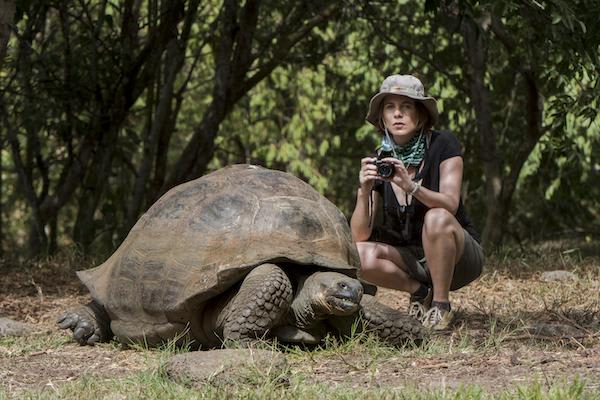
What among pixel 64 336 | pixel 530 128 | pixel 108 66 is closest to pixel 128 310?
pixel 64 336

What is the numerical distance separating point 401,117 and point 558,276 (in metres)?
2.31

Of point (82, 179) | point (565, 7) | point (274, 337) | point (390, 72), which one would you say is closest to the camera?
point (274, 337)

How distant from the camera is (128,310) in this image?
496 centimetres

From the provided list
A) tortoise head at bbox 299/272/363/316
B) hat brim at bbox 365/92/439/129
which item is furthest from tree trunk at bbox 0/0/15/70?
tortoise head at bbox 299/272/363/316

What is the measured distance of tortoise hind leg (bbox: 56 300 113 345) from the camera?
5223 mm

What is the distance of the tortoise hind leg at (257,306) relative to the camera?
4480mm

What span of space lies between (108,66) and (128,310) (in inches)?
195

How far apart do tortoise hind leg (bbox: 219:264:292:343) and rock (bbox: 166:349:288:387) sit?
17.6 inches

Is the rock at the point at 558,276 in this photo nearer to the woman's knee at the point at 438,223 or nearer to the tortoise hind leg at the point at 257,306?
the woman's knee at the point at 438,223

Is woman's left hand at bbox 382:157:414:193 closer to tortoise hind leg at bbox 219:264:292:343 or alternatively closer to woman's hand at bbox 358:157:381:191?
woman's hand at bbox 358:157:381:191

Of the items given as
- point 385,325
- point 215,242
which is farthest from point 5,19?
point 385,325

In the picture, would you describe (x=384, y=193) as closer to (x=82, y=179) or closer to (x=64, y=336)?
(x=64, y=336)

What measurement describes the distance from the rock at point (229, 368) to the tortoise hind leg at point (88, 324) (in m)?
1.32

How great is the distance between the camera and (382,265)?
18.0 ft
